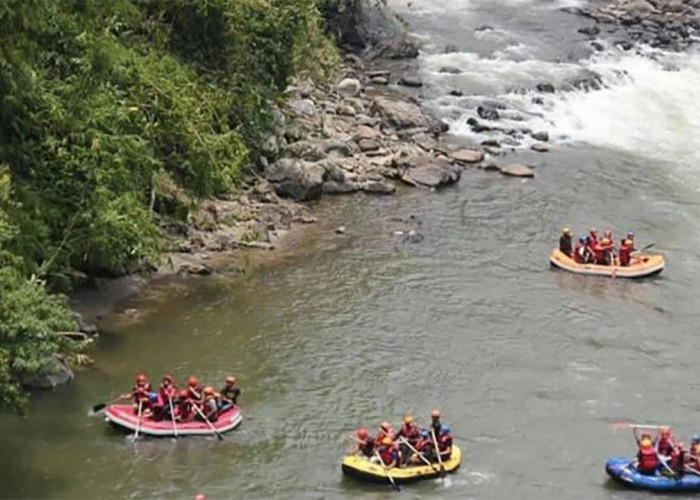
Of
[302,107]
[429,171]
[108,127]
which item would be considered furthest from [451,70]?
[108,127]

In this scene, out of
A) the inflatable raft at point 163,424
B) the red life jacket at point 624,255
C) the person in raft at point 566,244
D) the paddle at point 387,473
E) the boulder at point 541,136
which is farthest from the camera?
the boulder at point 541,136

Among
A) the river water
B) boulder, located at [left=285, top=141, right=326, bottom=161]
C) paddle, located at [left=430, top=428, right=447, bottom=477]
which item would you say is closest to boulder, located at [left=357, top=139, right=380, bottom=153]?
boulder, located at [left=285, top=141, right=326, bottom=161]

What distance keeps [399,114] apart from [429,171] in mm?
4267

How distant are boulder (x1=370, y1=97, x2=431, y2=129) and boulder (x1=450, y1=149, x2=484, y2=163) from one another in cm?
215

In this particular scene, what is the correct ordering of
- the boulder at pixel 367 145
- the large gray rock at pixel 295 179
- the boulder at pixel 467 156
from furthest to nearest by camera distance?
1. the boulder at pixel 467 156
2. the boulder at pixel 367 145
3. the large gray rock at pixel 295 179

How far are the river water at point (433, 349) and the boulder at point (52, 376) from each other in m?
0.28

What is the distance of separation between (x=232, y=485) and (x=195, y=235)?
10320 millimetres

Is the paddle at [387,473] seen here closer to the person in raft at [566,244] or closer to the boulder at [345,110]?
the person in raft at [566,244]

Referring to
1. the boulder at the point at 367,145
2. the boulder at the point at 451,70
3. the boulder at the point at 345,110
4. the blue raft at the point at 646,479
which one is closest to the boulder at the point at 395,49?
the boulder at the point at 451,70

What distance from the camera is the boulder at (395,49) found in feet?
148

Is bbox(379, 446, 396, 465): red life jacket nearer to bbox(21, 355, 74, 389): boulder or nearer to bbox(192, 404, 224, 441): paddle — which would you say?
bbox(192, 404, 224, 441): paddle

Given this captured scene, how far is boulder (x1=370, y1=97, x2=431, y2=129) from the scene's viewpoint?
37.8 meters

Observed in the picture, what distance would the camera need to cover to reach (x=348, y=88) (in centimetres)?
4044

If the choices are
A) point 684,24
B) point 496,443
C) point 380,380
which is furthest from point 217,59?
point 684,24
